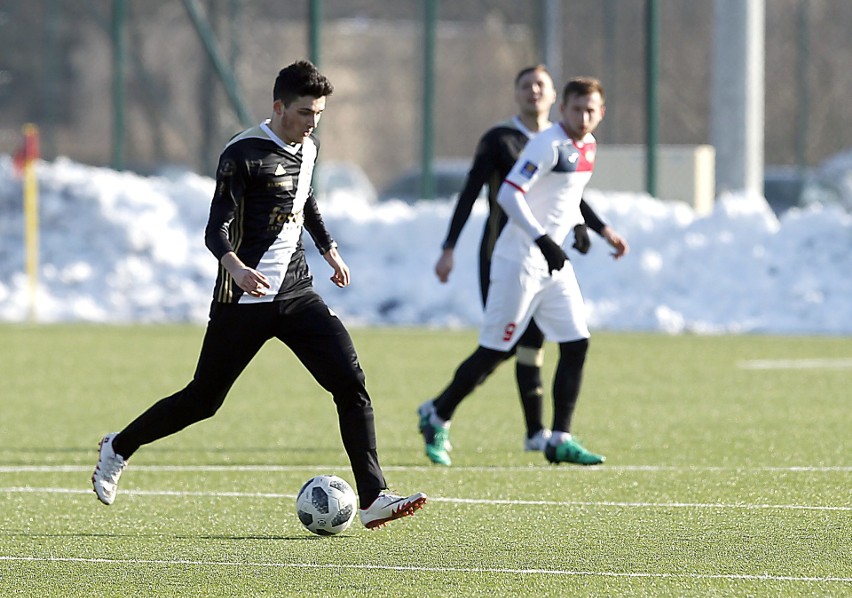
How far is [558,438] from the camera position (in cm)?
943

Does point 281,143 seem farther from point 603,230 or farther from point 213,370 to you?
point 603,230

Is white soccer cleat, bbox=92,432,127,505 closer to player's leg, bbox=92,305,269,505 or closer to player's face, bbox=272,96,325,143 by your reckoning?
player's leg, bbox=92,305,269,505

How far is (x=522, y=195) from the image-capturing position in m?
9.32

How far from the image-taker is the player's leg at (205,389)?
24.5 ft

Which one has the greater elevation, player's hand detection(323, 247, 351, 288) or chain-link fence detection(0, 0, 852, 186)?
player's hand detection(323, 247, 351, 288)

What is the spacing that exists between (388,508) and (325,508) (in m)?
0.30

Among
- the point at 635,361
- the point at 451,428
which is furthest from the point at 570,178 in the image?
the point at 635,361

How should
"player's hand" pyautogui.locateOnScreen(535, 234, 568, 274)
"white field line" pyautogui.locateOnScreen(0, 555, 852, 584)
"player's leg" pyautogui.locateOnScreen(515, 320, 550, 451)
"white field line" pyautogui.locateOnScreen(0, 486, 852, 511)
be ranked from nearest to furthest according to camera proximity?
"white field line" pyautogui.locateOnScreen(0, 555, 852, 584), "white field line" pyautogui.locateOnScreen(0, 486, 852, 511), "player's hand" pyautogui.locateOnScreen(535, 234, 568, 274), "player's leg" pyautogui.locateOnScreen(515, 320, 550, 451)

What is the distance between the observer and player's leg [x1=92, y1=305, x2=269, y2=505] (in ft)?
24.5

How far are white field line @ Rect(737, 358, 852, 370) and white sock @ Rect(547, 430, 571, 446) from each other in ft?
19.2

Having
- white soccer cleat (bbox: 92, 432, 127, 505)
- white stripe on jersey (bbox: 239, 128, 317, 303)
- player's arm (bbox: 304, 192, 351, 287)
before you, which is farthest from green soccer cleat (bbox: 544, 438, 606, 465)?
white soccer cleat (bbox: 92, 432, 127, 505)

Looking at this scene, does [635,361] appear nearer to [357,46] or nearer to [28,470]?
[28,470]

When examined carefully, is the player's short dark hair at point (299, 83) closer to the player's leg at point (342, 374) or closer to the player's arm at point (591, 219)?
the player's leg at point (342, 374)

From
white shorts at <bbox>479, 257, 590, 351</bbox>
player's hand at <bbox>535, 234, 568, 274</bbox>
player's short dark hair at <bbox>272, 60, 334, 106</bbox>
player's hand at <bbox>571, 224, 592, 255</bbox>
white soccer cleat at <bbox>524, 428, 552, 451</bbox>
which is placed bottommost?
white soccer cleat at <bbox>524, 428, 552, 451</bbox>
